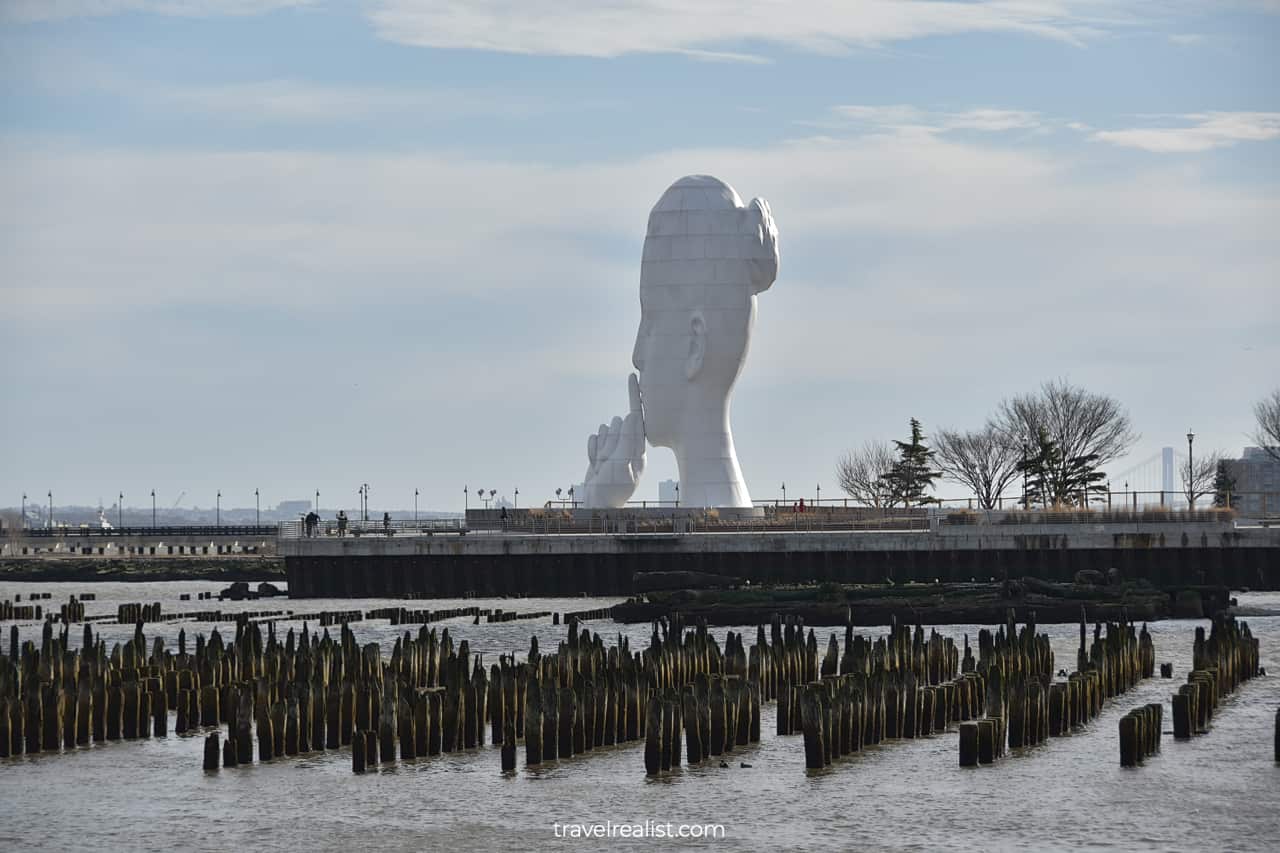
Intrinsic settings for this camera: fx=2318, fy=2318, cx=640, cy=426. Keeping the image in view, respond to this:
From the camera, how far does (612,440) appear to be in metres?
83.2

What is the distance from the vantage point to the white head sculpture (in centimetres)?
8144

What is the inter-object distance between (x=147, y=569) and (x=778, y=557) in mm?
40270

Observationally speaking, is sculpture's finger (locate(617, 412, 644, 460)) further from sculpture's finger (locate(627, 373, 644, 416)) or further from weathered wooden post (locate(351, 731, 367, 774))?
weathered wooden post (locate(351, 731, 367, 774))

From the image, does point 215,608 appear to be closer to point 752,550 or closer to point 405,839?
point 752,550

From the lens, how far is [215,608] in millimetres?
68438

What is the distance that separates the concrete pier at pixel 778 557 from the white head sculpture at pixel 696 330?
874 cm

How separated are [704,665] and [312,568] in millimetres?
37937

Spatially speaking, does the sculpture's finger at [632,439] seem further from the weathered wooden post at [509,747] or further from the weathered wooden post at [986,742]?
the weathered wooden post at [986,742]

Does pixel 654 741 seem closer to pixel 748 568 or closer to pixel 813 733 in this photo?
pixel 813 733

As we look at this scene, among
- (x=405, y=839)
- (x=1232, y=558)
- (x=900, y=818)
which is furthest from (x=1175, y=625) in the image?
(x=405, y=839)

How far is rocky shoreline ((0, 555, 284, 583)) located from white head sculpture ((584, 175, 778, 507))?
1870 cm

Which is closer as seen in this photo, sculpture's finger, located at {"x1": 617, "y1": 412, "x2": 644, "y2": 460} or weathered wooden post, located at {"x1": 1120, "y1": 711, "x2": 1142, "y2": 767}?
weathered wooden post, located at {"x1": 1120, "y1": 711, "x2": 1142, "y2": 767}

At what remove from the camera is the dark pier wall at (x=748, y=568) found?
67250 millimetres

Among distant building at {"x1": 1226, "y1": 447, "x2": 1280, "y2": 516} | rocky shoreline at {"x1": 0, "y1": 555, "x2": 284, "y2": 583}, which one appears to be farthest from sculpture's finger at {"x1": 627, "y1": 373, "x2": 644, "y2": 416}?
distant building at {"x1": 1226, "y1": 447, "x2": 1280, "y2": 516}
